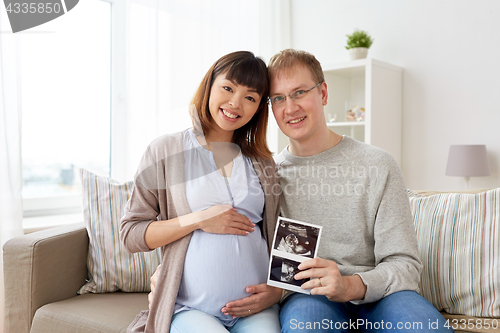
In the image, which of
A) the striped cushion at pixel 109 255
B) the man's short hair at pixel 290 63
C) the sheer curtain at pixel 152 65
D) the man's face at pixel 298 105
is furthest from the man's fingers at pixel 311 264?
the sheer curtain at pixel 152 65

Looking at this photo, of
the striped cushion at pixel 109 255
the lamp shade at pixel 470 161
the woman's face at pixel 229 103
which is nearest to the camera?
the woman's face at pixel 229 103

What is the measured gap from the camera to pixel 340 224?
1303mm

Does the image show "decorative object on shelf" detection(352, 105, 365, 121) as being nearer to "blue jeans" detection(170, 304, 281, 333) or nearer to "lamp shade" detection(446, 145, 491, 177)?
"lamp shade" detection(446, 145, 491, 177)

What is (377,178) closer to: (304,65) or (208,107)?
(304,65)

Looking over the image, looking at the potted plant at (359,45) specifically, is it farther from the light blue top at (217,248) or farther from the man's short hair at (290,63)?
the light blue top at (217,248)

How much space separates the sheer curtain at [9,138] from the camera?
1910 millimetres

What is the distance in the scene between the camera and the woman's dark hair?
4.20 feet

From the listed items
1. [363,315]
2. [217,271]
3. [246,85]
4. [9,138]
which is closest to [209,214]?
[217,271]

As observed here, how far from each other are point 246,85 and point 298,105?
194 mm

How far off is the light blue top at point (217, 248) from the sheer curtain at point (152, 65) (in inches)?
43.8

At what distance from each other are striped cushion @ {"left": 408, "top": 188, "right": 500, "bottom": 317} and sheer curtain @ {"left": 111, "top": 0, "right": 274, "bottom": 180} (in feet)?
4.82

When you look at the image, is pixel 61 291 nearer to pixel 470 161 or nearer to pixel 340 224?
pixel 340 224

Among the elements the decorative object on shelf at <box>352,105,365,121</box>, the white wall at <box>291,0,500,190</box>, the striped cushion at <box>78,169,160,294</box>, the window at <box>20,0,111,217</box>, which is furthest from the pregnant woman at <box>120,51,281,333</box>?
the white wall at <box>291,0,500,190</box>

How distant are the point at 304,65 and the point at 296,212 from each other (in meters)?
0.49
